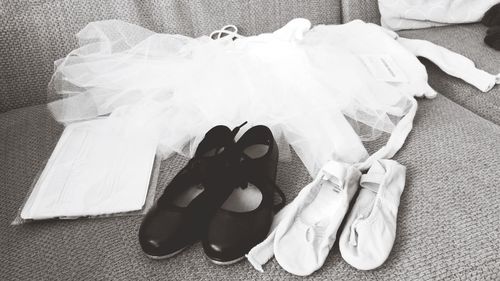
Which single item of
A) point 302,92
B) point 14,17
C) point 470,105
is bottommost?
point 470,105

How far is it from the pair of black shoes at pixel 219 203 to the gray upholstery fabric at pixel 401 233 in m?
0.04

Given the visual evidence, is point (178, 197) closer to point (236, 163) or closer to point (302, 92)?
point (236, 163)

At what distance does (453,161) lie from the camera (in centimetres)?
82

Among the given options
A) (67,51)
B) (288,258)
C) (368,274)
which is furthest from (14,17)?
(368,274)

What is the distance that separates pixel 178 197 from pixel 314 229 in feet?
0.94

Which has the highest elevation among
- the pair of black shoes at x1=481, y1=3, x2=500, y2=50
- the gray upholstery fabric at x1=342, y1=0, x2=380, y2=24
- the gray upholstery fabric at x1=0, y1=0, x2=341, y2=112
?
the gray upholstery fabric at x1=0, y1=0, x2=341, y2=112

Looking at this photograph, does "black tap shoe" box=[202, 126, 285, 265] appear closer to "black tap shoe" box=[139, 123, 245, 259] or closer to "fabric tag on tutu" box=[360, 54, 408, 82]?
"black tap shoe" box=[139, 123, 245, 259]

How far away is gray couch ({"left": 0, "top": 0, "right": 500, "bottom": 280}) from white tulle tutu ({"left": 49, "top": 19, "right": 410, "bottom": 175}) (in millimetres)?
72

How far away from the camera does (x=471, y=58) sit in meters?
1.17

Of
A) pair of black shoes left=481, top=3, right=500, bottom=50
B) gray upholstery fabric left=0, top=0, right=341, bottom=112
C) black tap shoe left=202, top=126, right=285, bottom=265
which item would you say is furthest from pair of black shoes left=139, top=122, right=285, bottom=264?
pair of black shoes left=481, top=3, right=500, bottom=50

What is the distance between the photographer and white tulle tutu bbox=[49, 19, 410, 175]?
887 millimetres

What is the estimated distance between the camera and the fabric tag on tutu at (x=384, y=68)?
40.1 inches

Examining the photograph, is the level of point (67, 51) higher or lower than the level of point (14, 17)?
lower

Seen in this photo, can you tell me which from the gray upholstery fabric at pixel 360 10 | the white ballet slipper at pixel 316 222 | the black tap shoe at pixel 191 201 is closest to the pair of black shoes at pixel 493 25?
the gray upholstery fabric at pixel 360 10
